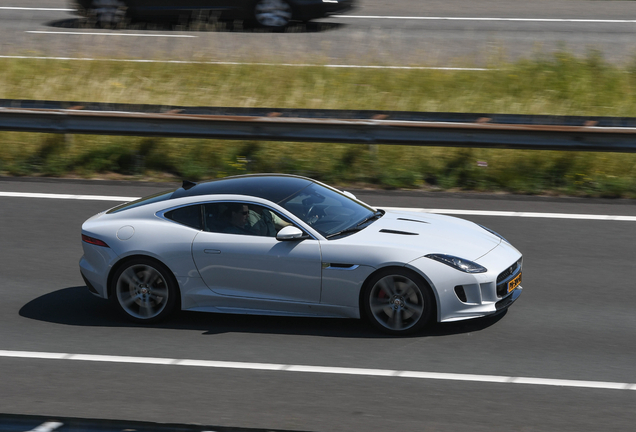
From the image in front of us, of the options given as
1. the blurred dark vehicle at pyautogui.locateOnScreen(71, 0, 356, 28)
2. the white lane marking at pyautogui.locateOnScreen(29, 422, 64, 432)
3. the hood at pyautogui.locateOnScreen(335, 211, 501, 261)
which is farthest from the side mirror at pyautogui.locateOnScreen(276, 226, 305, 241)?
the blurred dark vehicle at pyautogui.locateOnScreen(71, 0, 356, 28)

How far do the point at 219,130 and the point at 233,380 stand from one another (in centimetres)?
639

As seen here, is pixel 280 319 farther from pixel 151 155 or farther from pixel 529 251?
pixel 151 155

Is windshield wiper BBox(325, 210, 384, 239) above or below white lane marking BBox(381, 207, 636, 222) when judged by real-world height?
above

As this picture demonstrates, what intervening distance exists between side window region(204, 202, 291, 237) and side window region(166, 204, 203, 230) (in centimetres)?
7

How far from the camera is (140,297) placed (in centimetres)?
748

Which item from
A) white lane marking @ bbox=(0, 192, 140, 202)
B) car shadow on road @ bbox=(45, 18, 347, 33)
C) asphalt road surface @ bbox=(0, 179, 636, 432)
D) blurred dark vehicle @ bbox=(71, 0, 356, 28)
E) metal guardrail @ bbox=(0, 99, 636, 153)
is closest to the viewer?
asphalt road surface @ bbox=(0, 179, 636, 432)

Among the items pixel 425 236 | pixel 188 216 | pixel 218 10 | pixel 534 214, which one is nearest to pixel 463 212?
pixel 534 214

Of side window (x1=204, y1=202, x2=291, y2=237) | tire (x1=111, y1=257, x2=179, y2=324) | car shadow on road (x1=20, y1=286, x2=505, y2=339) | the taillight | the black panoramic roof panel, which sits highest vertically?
the black panoramic roof panel

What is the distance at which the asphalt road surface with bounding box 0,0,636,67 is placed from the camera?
17.0 meters

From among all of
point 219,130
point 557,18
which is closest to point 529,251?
point 219,130

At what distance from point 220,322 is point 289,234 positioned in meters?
1.14

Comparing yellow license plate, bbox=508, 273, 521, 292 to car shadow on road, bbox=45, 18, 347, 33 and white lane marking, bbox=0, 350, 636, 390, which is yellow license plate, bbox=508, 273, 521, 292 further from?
car shadow on road, bbox=45, 18, 347, 33

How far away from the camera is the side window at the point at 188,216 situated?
7.46 meters

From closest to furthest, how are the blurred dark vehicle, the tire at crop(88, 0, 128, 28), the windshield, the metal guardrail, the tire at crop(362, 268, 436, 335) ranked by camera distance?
the tire at crop(362, 268, 436, 335)
the windshield
the metal guardrail
the blurred dark vehicle
the tire at crop(88, 0, 128, 28)
